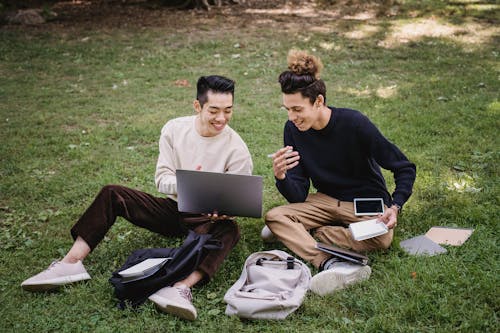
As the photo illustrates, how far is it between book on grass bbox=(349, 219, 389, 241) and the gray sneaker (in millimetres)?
1938

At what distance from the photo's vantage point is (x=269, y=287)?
3.24 meters

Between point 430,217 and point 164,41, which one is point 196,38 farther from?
Result: point 430,217

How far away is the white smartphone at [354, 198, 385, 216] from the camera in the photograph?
3.76m

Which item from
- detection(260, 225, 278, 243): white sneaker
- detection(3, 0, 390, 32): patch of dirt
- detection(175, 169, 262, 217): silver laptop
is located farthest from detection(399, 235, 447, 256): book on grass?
detection(3, 0, 390, 32): patch of dirt

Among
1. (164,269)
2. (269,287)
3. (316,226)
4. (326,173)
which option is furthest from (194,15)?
(269,287)

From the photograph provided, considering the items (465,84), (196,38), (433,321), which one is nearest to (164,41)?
(196,38)

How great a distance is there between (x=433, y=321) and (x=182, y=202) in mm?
1861

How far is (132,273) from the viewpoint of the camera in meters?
3.19

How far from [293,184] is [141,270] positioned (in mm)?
1356

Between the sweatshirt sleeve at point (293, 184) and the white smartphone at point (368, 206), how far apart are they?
17.1 inches

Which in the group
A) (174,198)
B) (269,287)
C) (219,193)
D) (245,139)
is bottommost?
(245,139)

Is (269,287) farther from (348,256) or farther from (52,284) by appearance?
(52,284)

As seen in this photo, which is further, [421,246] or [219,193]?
[421,246]

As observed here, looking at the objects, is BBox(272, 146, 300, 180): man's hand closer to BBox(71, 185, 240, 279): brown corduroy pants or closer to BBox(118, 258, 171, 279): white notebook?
BBox(71, 185, 240, 279): brown corduroy pants
